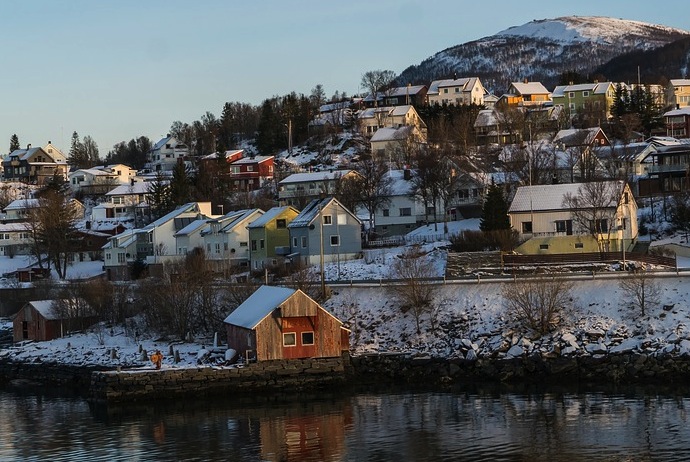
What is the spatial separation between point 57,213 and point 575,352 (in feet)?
172

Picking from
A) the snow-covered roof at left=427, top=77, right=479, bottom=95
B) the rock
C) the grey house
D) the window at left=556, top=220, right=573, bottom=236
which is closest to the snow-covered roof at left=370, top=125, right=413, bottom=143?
the snow-covered roof at left=427, top=77, right=479, bottom=95

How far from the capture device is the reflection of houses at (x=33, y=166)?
430 ft

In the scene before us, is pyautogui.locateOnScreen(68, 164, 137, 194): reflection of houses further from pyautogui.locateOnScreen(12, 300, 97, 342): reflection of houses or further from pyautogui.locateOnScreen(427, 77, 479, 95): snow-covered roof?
pyautogui.locateOnScreen(12, 300, 97, 342): reflection of houses

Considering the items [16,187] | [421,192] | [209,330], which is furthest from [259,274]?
[16,187]

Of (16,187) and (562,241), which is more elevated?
(16,187)

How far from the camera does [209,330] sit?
1956 inches

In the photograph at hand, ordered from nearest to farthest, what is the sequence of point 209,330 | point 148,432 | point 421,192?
point 148,432, point 209,330, point 421,192

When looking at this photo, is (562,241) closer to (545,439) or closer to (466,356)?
(466,356)

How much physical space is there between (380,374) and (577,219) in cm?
2121

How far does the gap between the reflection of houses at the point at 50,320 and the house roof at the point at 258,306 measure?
1426cm

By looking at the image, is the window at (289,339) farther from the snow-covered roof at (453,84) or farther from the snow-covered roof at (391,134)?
the snow-covered roof at (453,84)

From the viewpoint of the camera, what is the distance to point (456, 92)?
433 feet

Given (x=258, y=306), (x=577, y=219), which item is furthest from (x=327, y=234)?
(x=258, y=306)

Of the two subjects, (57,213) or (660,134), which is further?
(660,134)
